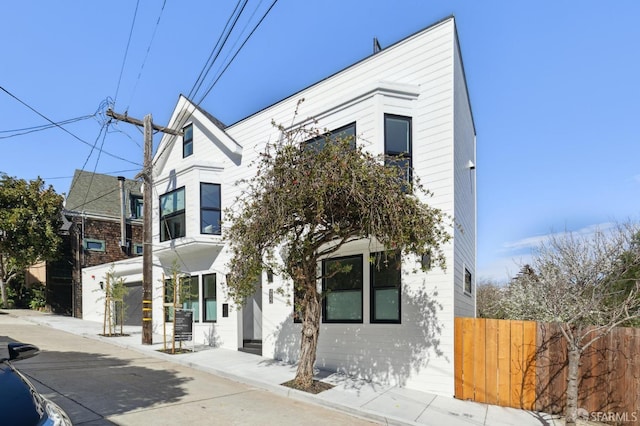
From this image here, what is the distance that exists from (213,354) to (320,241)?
5984mm

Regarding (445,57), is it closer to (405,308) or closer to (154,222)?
(405,308)

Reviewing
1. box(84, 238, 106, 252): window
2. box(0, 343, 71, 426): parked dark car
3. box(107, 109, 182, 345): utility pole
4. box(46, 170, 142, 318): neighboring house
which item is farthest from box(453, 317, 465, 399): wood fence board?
box(84, 238, 106, 252): window

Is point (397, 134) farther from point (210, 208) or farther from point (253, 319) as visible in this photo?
point (253, 319)

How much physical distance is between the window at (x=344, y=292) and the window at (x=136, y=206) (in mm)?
16206

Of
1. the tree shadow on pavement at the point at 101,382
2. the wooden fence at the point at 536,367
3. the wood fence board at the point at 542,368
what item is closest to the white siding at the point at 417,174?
the wooden fence at the point at 536,367

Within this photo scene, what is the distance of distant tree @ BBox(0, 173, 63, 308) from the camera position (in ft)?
63.5

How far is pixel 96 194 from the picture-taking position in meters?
23.0

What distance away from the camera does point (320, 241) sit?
770 cm

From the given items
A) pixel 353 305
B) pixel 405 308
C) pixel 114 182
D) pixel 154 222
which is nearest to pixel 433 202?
pixel 405 308

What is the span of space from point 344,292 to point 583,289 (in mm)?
4958

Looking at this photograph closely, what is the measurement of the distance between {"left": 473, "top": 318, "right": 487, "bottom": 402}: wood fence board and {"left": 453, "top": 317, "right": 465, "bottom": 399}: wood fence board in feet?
0.86

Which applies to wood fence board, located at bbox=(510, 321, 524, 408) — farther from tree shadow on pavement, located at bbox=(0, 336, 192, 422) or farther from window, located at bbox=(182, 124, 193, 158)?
window, located at bbox=(182, 124, 193, 158)

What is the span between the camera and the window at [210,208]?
13289 mm

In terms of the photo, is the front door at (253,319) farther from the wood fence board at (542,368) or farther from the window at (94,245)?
the window at (94,245)
